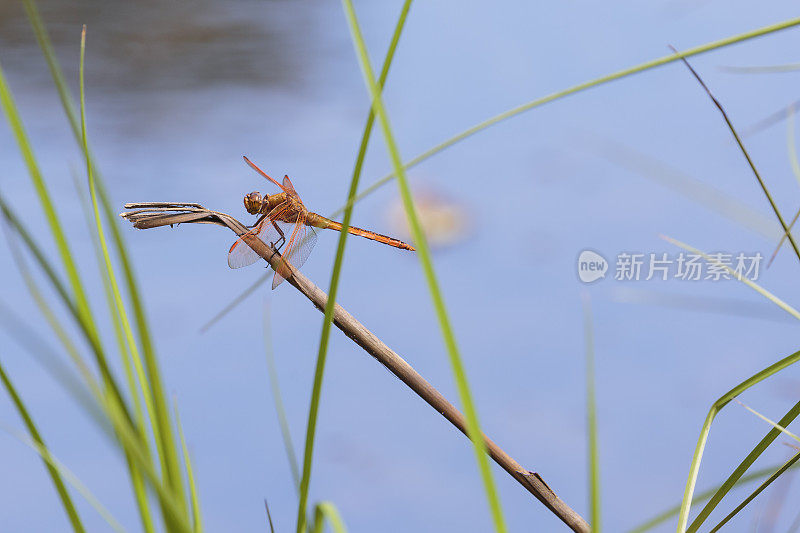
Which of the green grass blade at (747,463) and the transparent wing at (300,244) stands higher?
the transparent wing at (300,244)

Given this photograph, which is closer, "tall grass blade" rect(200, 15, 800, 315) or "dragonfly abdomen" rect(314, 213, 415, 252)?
"tall grass blade" rect(200, 15, 800, 315)

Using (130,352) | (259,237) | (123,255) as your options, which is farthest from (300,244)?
(123,255)

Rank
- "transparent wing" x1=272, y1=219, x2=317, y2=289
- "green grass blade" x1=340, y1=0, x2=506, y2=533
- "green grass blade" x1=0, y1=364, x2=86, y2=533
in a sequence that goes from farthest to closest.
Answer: "transparent wing" x1=272, y1=219, x2=317, y2=289
"green grass blade" x1=0, y1=364, x2=86, y2=533
"green grass blade" x1=340, y1=0, x2=506, y2=533

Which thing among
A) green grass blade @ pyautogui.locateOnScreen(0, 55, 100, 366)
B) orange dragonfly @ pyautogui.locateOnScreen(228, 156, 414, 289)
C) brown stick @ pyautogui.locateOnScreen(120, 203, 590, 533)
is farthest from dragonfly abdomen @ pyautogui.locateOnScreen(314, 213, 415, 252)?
green grass blade @ pyautogui.locateOnScreen(0, 55, 100, 366)

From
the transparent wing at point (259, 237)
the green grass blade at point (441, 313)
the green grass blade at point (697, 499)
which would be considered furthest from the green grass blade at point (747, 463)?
the transparent wing at point (259, 237)

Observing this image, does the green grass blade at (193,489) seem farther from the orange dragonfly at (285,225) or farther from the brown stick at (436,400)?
the orange dragonfly at (285,225)

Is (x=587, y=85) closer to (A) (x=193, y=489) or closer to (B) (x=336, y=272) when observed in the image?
(B) (x=336, y=272)

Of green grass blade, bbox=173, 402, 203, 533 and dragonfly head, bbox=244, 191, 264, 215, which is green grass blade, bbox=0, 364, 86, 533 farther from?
dragonfly head, bbox=244, 191, 264, 215
